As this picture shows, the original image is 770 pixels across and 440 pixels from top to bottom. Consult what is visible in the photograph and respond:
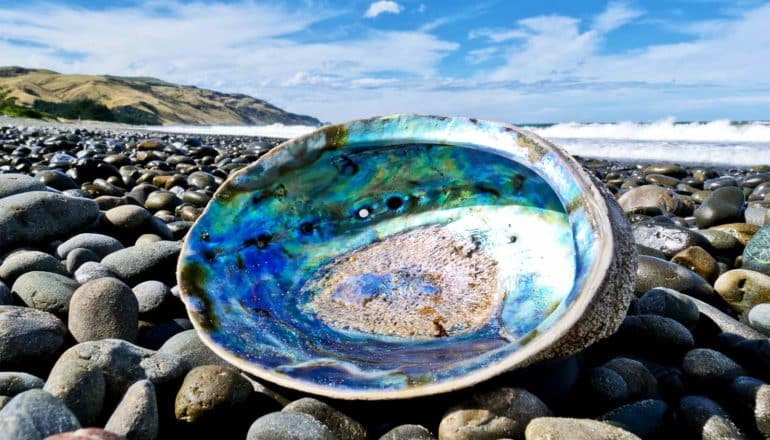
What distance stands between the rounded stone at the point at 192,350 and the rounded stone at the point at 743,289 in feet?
8.38

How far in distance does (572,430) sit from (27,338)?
5.95 feet

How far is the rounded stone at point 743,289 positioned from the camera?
2.87 m

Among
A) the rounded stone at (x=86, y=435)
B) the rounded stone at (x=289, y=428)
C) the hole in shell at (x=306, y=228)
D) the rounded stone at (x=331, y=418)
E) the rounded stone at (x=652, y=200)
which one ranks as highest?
the hole in shell at (x=306, y=228)

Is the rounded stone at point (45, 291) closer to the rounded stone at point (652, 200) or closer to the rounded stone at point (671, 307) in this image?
the rounded stone at point (671, 307)

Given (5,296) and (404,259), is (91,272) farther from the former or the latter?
(404,259)

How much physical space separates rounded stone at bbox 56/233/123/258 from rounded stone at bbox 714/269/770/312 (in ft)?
11.0

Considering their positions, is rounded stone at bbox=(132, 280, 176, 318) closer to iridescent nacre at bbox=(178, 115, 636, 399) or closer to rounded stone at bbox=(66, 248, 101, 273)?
iridescent nacre at bbox=(178, 115, 636, 399)

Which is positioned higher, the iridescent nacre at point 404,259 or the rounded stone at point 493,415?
the iridescent nacre at point 404,259

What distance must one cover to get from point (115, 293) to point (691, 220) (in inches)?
186

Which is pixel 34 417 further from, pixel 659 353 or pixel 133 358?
pixel 659 353

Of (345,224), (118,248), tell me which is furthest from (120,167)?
(345,224)

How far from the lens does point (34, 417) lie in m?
1.28

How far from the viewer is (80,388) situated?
1621mm

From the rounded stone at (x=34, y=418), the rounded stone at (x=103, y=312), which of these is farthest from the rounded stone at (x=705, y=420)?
the rounded stone at (x=103, y=312)
